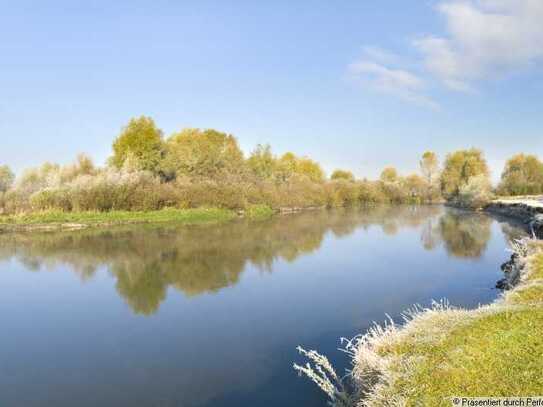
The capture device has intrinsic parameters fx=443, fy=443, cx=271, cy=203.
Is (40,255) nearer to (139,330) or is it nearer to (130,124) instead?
(139,330)

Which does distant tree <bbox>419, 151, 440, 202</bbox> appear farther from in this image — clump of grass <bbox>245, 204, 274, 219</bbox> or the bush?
clump of grass <bbox>245, 204, 274, 219</bbox>

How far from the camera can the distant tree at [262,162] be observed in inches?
2421

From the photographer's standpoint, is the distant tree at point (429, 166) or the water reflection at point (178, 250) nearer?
the water reflection at point (178, 250)

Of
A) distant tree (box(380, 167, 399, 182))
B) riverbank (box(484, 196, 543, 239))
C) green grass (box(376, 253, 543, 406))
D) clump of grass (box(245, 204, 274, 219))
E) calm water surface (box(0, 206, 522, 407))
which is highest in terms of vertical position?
distant tree (box(380, 167, 399, 182))

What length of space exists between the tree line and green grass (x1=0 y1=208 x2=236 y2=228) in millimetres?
1429

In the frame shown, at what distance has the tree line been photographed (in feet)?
114

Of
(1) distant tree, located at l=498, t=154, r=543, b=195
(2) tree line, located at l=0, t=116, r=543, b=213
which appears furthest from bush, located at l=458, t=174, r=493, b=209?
(1) distant tree, located at l=498, t=154, r=543, b=195

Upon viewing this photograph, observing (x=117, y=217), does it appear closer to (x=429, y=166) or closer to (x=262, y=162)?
(x=262, y=162)

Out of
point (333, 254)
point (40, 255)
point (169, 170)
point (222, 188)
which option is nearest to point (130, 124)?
point (169, 170)

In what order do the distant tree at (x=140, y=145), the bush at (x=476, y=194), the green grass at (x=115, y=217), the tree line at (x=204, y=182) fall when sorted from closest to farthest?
1. the green grass at (x=115, y=217)
2. the tree line at (x=204, y=182)
3. the distant tree at (x=140, y=145)
4. the bush at (x=476, y=194)

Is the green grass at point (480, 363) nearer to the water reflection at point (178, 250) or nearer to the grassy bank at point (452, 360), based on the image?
the grassy bank at point (452, 360)

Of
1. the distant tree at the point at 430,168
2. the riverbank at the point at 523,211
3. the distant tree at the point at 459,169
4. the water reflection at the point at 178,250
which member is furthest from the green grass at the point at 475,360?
the distant tree at the point at 430,168

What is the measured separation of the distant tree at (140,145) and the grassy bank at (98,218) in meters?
9.98

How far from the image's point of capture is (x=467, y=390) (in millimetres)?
3930
